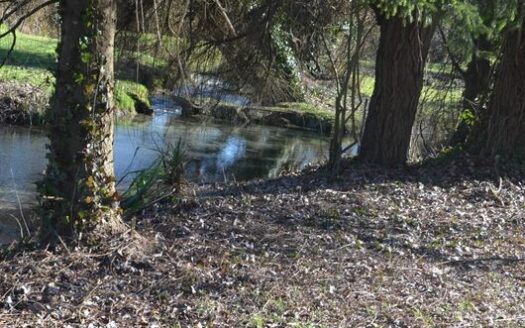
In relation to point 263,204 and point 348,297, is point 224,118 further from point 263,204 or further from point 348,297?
point 348,297

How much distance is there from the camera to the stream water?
15039 millimetres

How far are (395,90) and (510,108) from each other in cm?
175

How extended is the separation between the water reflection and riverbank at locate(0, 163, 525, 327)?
478 centimetres

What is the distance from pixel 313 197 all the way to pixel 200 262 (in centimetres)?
299

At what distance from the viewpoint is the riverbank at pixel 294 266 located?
19.6 feet

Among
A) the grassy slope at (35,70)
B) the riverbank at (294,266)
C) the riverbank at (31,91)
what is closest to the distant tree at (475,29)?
the riverbank at (294,266)

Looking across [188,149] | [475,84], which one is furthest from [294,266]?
[188,149]

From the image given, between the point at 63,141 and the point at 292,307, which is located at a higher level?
the point at 63,141

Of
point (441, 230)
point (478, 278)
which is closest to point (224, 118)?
point (441, 230)

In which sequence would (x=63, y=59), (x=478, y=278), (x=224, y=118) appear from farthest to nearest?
(x=224, y=118)
(x=478, y=278)
(x=63, y=59)

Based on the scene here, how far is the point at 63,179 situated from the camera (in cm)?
683

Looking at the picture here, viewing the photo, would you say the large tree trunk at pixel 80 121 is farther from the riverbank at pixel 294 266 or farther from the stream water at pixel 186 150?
the stream water at pixel 186 150

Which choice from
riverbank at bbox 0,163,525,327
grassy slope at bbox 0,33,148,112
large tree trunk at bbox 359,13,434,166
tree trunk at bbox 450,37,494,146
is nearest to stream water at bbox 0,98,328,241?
grassy slope at bbox 0,33,148,112

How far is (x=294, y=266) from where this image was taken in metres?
7.12
